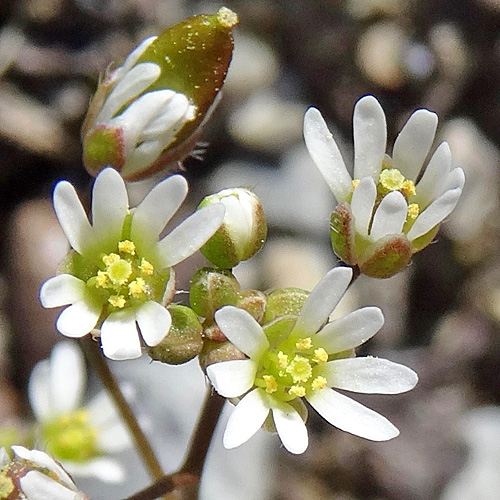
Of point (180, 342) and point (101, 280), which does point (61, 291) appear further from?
point (180, 342)

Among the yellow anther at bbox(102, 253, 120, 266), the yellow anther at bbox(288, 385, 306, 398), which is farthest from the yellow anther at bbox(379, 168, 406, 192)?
the yellow anther at bbox(102, 253, 120, 266)

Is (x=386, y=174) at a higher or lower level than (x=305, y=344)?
higher

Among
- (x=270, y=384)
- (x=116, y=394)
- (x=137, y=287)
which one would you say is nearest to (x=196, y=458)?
(x=116, y=394)

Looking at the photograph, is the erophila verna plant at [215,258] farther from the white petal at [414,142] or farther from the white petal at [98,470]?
the white petal at [98,470]

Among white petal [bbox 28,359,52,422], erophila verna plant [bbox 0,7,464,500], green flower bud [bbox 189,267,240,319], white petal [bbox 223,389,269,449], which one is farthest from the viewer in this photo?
white petal [bbox 28,359,52,422]

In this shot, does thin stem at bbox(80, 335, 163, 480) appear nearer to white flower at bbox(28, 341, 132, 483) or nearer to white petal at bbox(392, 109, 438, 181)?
white flower at bbox(28, 341, 132, 483)

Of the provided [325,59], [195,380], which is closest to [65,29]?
[325,59]

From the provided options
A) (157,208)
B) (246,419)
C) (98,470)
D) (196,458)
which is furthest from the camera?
(98,470)

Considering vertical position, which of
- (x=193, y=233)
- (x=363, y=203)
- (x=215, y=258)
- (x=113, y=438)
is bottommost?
(x=113, y=438)
